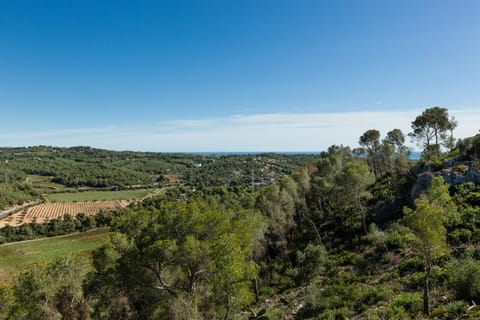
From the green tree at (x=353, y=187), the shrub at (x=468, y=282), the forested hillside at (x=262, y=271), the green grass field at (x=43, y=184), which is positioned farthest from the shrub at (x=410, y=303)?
the green grass field at (x=43, y=184)

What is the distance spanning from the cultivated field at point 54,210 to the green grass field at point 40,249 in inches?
816

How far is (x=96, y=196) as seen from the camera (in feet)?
479

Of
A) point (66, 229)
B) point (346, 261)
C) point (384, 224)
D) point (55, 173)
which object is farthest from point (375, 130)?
point (55, 173)

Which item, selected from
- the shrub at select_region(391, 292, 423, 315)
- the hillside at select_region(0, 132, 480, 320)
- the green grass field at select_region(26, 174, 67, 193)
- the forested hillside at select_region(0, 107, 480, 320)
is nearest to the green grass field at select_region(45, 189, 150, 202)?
the green grass field at select_region(26, 174, 67, 193)

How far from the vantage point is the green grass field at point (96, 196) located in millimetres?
139750

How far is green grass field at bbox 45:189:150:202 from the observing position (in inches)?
5502

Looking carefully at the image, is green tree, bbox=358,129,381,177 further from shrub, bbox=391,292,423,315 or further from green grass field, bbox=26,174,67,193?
green grass field, bbox=26,174,67,193

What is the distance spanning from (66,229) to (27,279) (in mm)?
92333

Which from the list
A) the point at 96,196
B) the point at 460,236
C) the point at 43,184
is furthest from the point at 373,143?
the point at 43,184

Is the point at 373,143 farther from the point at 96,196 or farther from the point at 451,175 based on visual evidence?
the point at 96,196

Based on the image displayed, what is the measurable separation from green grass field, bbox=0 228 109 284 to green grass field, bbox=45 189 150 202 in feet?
174

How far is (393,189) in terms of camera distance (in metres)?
38.4

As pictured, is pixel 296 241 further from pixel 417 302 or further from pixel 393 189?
pixel 417 302

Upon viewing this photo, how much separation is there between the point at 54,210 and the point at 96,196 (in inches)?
1111
